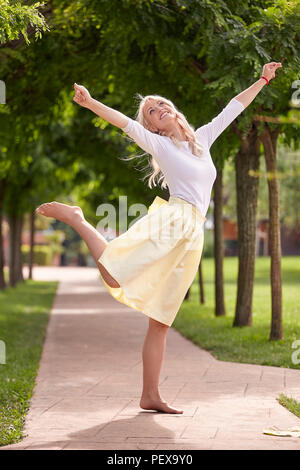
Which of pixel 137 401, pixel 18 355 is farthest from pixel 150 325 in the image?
pixel 18 355

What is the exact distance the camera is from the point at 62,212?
5645mm

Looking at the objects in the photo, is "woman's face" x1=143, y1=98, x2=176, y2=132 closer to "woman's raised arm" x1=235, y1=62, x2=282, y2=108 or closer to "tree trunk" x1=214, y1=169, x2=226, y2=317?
"woman's raised arm" x1=235, y1=62, x2=282, y2=108

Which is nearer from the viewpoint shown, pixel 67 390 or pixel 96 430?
pixel 96 430

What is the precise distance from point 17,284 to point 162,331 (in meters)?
23.9

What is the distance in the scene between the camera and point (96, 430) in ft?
17.5

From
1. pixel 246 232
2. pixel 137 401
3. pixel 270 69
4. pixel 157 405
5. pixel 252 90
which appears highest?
pixel 270 69

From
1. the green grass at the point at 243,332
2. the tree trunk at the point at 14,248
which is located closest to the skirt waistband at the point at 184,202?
the green grass at the point at 243,332

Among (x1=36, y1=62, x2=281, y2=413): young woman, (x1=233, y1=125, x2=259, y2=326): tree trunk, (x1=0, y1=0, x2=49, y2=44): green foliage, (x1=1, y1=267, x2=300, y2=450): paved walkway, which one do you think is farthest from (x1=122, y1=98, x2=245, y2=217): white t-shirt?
(x1=233, y1=125, x2=259, y2=326): tree trunk

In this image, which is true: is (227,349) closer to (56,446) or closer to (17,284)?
(56,446)

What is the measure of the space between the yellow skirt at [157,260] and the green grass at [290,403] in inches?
51.9

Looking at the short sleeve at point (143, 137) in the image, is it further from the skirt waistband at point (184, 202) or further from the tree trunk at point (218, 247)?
the tree trunk at point (218, 247)


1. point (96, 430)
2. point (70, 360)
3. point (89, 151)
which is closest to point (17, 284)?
point (89, 151)

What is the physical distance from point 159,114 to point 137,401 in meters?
2.47

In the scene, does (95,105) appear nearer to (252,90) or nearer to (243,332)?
(252,90)
